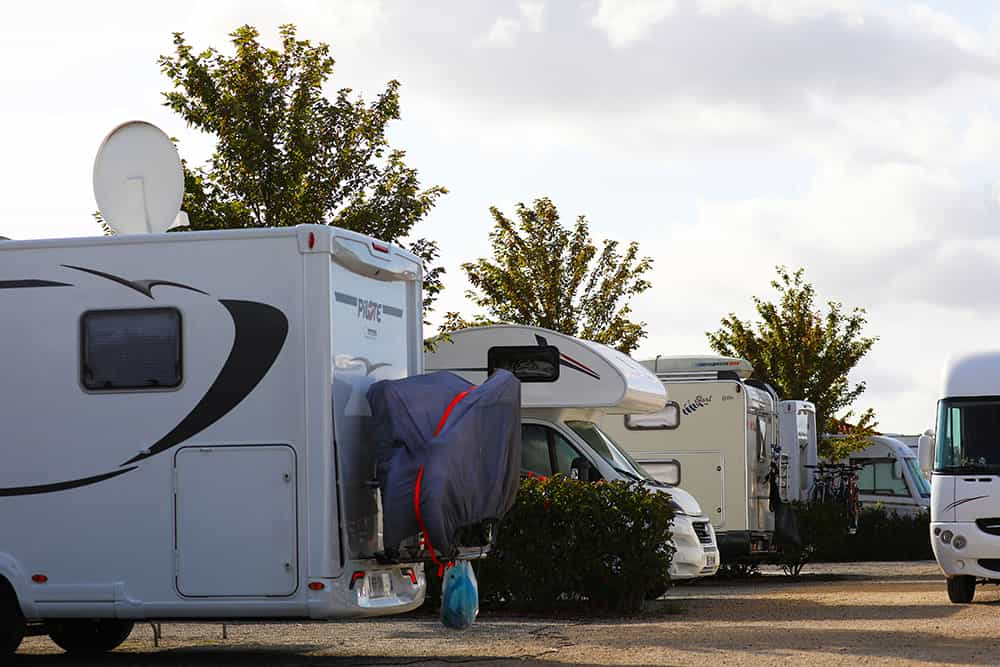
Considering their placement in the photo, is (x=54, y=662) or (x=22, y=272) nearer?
(x=22, y=272)

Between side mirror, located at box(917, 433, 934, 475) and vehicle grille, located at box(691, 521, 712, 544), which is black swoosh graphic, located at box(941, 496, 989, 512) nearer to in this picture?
side mirror, located at box(917, 433, 934, 475)

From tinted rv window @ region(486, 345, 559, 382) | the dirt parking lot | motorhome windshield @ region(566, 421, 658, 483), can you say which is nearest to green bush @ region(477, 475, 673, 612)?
the dirt parking lot

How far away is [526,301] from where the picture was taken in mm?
28922

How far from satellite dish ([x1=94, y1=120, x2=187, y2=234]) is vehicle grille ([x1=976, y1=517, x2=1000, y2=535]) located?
819 cm

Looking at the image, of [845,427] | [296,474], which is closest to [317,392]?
[296,474]

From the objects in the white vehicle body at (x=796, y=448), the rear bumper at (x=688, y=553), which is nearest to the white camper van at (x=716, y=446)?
the white vehicle body at (x=796, y=448)

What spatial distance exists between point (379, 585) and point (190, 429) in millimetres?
1555

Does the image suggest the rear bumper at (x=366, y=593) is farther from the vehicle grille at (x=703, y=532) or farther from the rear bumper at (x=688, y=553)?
the vehicle grille at (x=703, y=532)

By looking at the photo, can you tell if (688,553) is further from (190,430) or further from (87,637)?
(190,430)

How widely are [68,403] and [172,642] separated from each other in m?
3.08

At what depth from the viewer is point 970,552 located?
15.4 metres

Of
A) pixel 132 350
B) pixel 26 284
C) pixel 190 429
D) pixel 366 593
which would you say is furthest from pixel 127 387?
pixel 366 593

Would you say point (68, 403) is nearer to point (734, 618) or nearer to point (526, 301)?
point (734, 618)

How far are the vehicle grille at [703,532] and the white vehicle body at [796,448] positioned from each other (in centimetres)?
523
